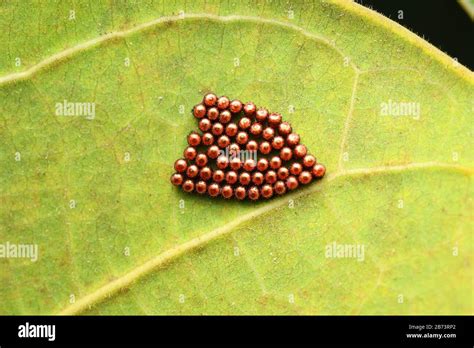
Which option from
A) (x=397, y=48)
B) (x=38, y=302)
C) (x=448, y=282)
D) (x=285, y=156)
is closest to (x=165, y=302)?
(x=38, y=302)

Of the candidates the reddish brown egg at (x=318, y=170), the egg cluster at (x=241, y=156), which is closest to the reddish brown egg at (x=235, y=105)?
the egg cluster at (x=241, y=156)

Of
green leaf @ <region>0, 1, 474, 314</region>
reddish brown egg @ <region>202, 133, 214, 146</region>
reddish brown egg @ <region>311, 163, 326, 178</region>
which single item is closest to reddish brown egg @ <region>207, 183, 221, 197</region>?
green leaf @ <region>0, 1, 474, 314</region>

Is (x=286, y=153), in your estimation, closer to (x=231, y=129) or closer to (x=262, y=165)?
(x=262, y=165)

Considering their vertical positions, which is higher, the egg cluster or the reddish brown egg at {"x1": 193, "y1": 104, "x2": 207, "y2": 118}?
the reddish brown egg at {"x1": 193, "y1": 104, "x2": 207, "y2": 118}

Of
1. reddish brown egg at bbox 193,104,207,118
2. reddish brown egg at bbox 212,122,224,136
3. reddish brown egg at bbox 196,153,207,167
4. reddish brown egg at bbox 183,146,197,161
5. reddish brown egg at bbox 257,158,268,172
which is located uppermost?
reddish brown egg at bbox 193,104,207,118

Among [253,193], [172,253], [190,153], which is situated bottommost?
[172,253]

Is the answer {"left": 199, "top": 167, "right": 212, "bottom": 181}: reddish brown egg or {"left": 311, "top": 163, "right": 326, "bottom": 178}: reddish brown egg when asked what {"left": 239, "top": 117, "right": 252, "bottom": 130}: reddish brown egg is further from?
{"left": 311, "top": 163, "right": 326, "bottom": 178}: reddish brown egg

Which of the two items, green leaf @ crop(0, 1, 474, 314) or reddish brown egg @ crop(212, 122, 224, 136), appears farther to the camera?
reddish brown egg @ crop(212, 122, 224, 136)

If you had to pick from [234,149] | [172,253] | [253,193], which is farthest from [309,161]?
[172,253]
